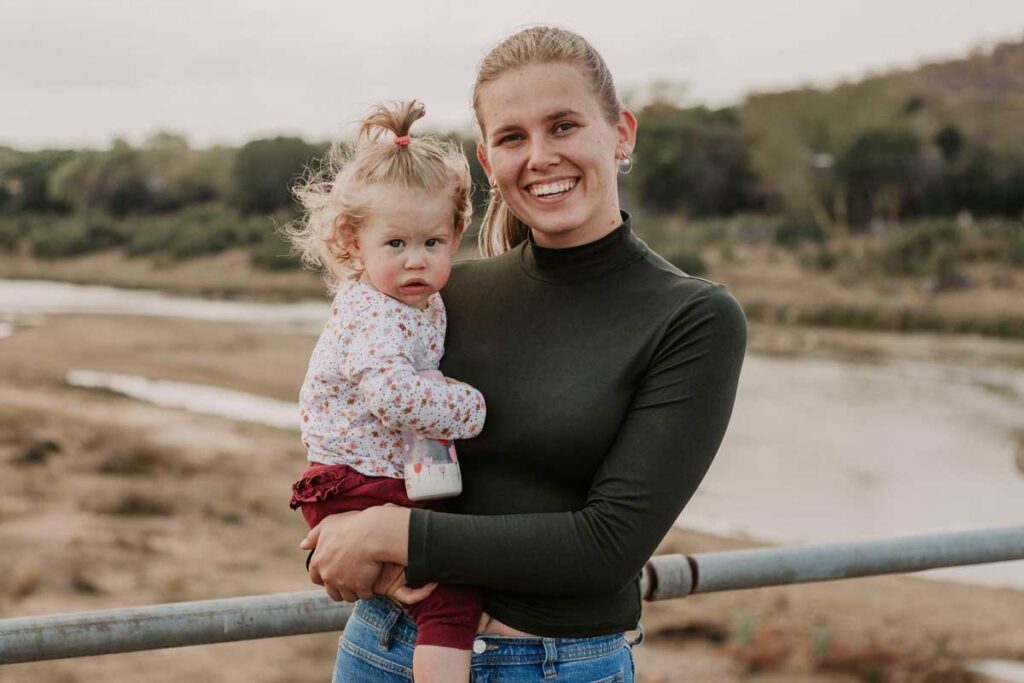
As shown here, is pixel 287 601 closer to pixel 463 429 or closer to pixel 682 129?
pixel 463 429

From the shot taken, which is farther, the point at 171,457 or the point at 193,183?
the point at 193,183

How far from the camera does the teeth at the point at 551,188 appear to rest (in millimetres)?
1788

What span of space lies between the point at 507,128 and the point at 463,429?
0.50m

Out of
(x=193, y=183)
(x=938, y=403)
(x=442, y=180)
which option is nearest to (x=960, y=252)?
(x=938, y=403)

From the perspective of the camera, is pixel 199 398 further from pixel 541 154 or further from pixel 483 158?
pixel 541 154

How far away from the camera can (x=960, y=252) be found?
2753 centimetres

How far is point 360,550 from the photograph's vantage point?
1.66 metres

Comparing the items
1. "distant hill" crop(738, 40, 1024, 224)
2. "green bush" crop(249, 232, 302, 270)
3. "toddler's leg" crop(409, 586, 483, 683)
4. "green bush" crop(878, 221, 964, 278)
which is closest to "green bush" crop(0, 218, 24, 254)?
"green bush" crop(249, 232, 302, 270)

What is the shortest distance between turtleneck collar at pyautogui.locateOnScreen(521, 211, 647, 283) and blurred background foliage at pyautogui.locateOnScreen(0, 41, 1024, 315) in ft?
74.5

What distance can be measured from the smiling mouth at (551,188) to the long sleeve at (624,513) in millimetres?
313

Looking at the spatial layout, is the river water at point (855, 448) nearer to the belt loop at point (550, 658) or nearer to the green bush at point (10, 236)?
the belt loop at point (550, 658)

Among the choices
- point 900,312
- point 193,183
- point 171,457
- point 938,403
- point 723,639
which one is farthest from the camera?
point 193,183

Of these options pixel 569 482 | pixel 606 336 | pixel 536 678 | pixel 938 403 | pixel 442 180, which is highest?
pixel 442 180

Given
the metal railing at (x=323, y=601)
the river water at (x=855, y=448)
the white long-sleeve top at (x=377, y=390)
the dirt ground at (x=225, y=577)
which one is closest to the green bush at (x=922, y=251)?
the river water at (x=855, y=448)
